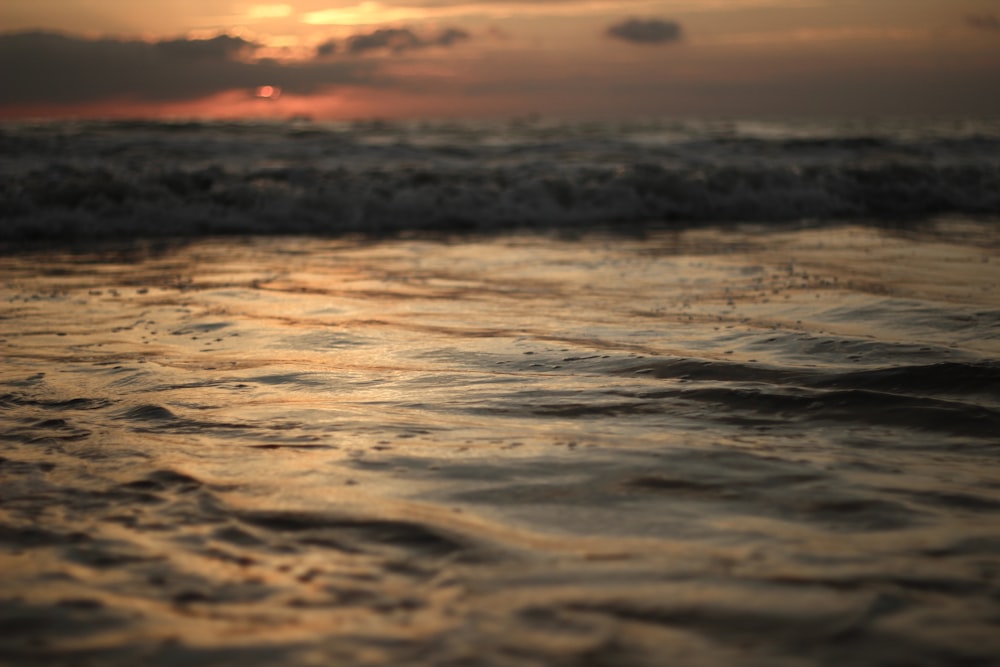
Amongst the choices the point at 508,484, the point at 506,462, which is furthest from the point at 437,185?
the point at 508,484

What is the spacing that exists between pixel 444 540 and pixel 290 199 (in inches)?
438

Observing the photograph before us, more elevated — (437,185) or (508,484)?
(437,185)

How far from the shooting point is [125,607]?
2.00m

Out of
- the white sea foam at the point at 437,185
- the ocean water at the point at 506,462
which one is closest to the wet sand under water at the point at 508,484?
the ocean water at the point at 506,462

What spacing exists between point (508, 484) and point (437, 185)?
11.2 m

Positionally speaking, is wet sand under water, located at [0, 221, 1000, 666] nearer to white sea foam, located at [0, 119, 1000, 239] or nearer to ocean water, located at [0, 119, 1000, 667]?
ocean water, located at [0, 119, 1000, 667]

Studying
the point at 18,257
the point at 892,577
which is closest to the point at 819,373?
the point at 892,577

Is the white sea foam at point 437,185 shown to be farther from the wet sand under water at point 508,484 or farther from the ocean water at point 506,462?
the wet sand under water at point 508,484

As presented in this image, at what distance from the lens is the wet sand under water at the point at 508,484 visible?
188 cm

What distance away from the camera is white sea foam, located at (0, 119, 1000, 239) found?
12.5 meters

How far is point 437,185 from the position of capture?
13609 millimetres

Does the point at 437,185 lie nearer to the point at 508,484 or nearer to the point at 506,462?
the point at 506,462

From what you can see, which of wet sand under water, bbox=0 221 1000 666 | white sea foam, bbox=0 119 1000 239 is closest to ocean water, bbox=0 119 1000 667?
wet sand under water, bbox=0 221 1000 666

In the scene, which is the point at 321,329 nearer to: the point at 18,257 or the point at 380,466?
the point at 380,466
